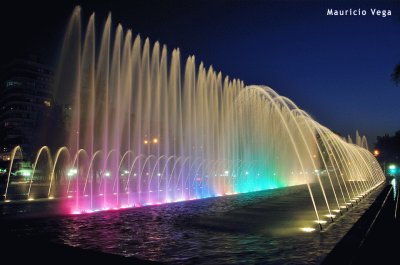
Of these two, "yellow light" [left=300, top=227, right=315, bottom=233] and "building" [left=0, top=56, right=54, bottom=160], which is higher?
"building" [left=0, top=56, right=54, bottom=160]

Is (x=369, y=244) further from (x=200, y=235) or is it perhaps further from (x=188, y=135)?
(x=188, y=135)

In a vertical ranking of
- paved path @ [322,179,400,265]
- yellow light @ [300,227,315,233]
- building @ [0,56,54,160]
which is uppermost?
building @ [0,56,54,160]

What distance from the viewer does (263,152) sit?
1711 inches

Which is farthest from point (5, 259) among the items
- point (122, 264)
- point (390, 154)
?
point (390, 154)

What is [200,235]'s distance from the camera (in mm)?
11633

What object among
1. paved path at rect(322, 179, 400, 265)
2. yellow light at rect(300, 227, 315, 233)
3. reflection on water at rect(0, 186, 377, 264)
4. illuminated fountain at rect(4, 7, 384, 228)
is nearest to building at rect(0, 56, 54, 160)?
illuminated fountain at rect(4, 7, 384, 228)

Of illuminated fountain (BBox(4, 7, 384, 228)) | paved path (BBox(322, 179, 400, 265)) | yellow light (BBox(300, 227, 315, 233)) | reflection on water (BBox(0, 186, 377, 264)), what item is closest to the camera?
paved path (BBox(322, 179, 400, 265))

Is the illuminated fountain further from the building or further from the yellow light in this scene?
the building

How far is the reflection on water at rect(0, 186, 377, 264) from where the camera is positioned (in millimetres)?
8906

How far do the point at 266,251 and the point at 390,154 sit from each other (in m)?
106

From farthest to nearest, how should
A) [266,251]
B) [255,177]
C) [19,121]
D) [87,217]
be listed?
[19,121]
[255,177]
[87,217]
[266,251]

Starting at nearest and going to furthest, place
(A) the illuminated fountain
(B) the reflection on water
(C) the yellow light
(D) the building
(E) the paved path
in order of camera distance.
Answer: (E) the paved path < (B) the reflection on water < (C) the yellow light < (A) the illuminated fountain < (D) the building

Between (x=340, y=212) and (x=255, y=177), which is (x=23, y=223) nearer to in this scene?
(x=340, y=212)

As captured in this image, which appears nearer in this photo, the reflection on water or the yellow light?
the reflection on water
